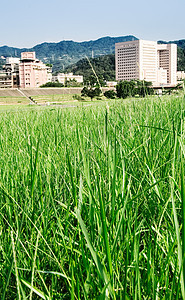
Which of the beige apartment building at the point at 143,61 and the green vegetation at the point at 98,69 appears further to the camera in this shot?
the beige apartment building at the point at 143,61

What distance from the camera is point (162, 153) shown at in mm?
1090

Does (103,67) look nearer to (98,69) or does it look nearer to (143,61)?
(98,69)

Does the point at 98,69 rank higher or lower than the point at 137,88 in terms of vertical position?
higher

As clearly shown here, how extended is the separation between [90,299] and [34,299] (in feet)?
0.45

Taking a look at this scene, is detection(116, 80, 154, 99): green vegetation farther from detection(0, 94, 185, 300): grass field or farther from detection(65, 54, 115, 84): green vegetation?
detection(0, 94, 185, 300): grass field

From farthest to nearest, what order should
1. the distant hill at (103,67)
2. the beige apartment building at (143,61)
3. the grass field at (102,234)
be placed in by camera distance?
1. the beige apartment building at (143,61)
2. the distant hill at (103,67)
3. the grass field at (102,234)

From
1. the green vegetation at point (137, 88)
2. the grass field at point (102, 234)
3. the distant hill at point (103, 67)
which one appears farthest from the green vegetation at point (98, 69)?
the grass field at point (102, 234)

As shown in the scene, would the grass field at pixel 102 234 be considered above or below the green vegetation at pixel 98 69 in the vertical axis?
below

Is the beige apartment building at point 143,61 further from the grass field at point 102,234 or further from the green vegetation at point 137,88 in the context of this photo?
the grass field at point 102,234

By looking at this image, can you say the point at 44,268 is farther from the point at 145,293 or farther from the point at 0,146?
the point at 0,146

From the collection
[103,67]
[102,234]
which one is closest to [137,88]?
[102,234]

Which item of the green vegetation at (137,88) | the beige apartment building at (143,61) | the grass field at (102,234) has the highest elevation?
the beige apartment building at (143,61)

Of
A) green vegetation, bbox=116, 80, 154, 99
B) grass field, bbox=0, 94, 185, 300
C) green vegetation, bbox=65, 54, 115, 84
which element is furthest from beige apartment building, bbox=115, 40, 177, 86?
grass field, bbox=0, 94, 185, 300

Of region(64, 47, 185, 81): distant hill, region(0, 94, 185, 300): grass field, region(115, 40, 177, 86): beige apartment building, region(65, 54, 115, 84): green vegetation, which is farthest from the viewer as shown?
region(115, 40, 177, 86): beige apartment building
